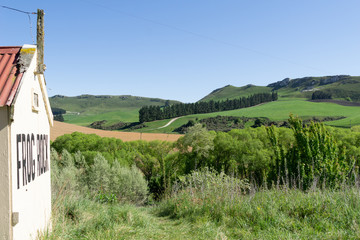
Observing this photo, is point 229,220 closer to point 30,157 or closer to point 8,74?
point 30,157

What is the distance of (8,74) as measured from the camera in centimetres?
504

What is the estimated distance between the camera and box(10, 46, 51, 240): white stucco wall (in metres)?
4.64

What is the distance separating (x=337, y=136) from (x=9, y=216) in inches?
1105

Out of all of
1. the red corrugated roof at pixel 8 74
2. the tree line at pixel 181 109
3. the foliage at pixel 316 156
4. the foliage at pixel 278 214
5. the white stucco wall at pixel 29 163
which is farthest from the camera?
the tree line at pixel 181 109

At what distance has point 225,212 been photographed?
8070 millimetres

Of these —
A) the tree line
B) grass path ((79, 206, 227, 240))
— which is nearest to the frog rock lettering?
grass path ((79, 206, 227, 240))

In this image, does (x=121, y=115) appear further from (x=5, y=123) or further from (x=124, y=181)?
(x=5, y=123)

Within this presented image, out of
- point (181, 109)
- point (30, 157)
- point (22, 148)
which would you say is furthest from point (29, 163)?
point (181, 109)

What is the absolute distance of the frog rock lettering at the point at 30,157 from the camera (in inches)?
189

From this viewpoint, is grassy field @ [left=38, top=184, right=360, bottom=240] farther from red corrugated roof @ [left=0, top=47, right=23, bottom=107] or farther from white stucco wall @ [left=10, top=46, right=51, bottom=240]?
red corrugated roof @ [left=0, top=47, right=23, bottom=107]

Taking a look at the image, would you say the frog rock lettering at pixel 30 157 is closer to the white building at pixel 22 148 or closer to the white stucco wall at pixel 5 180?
the white building at pixel 22 148

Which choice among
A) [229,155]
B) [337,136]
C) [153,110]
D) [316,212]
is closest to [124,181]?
[229,155]

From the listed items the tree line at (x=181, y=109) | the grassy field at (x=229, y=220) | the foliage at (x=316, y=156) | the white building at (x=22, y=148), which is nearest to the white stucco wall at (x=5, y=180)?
the white building at (x=22, y=148)

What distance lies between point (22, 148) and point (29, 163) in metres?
0.55
